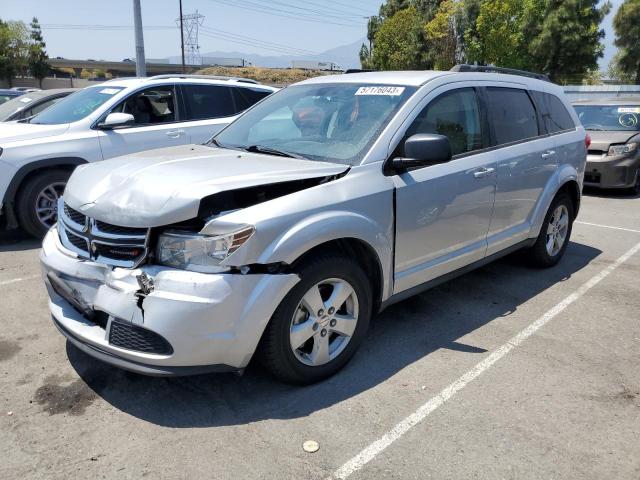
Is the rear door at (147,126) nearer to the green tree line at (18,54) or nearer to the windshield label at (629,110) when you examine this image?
the windshield label at (629,110)

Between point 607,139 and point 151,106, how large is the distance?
7.79 meters

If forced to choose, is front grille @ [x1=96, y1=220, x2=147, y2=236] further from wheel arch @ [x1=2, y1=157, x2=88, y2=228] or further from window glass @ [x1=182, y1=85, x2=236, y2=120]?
window glass @ [x1=182, y1=85, x2=236, y2=120]

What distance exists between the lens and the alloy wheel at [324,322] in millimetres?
3143

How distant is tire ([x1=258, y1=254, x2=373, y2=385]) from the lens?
3.02 meters

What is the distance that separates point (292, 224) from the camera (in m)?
2.99

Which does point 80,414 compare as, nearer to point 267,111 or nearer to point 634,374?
point 267,111

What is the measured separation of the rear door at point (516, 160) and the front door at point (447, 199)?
0.16 m

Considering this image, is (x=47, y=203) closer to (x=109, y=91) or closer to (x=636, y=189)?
(x=109, y=91)

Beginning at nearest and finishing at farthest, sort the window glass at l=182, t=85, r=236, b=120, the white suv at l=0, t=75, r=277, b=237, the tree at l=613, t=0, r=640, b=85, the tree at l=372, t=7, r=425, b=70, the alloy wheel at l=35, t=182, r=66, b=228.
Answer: the white suv at l=0, t=75, r=277, b=237 < the alloy wheel at l=35, t=182, r=66, b=228 < the window glass at l=182, t=85, r=236, b=120 < the tree at l=613, t=0, r=640, b=85 < the tree at l=372, t=7, r=425, b=70

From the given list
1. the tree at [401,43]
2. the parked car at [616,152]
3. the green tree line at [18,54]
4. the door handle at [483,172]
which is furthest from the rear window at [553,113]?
the green tree line at [18,54]

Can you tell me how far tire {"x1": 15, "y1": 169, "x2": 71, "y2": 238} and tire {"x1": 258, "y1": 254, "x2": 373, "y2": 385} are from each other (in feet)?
14.5

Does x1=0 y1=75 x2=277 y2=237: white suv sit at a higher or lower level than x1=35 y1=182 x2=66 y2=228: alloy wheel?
higher

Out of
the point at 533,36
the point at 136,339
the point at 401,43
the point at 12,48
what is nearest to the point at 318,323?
the point at 136,339

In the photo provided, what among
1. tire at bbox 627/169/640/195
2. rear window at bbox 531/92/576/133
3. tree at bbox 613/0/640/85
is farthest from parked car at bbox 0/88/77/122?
tree at bbox 613/0/640/85
